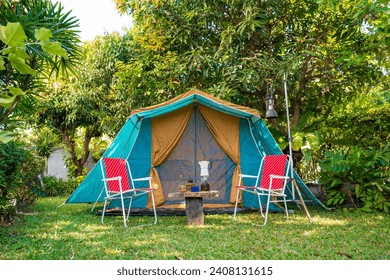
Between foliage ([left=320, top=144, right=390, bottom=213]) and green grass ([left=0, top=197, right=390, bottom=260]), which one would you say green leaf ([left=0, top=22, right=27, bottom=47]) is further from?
foliage ([left=320, top=144, right=390, bottom=213])

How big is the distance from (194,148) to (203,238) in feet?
7.45

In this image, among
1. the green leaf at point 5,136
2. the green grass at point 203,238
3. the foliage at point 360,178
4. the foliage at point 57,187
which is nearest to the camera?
the green leaf at point 5,136

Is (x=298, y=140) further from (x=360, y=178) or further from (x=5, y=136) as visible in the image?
(x=5, y=136)

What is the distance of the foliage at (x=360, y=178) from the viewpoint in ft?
16.4

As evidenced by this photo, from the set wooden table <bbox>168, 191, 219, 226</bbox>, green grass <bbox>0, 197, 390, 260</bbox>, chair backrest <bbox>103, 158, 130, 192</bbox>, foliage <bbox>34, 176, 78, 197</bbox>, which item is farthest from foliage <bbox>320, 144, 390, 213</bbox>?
foliage <bbox>34, 176, 78, 197</bbox>

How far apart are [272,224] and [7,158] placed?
3014 millimetres

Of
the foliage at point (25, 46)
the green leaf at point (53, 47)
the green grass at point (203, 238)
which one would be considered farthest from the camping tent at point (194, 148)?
the green leaf at point (53, 47)

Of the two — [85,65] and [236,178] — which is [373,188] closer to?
[236,178]

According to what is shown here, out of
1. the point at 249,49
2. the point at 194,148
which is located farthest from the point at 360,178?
the point at 249,49

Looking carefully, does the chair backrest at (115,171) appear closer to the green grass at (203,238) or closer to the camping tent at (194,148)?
the green grass at (203,238)

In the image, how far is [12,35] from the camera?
634 mm

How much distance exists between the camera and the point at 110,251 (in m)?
2.93

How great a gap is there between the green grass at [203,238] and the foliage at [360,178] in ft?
1.25

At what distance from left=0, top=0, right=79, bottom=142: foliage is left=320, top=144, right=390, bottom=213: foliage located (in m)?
3.85
